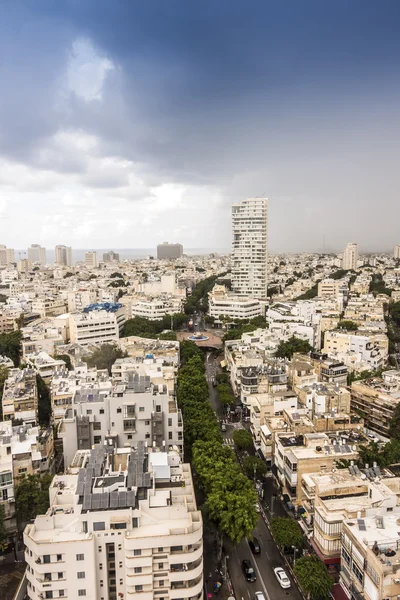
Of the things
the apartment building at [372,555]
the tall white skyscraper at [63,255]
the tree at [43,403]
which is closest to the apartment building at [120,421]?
the tree at [43,403]

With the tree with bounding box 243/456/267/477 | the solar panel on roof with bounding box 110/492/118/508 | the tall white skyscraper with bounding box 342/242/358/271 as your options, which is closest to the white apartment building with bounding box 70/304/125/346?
the tree with bounding box 243/456/267/477

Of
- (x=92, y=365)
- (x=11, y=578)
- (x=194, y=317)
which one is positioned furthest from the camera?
(x=194, y=317)

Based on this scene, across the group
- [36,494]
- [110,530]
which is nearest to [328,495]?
[110,530]

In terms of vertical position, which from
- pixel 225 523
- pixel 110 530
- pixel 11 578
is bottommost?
pixel 11 578

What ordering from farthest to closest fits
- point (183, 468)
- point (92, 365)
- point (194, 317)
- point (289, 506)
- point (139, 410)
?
point (194, 317) → point (92, 365) → point (139, 410) → point (289, 506) → point (183, 468)

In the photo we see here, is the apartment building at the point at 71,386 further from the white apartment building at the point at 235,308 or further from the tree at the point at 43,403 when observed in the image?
the white apartment building at the point at 235,308

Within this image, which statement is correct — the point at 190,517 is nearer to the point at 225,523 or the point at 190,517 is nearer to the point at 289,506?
the point at 225,523
